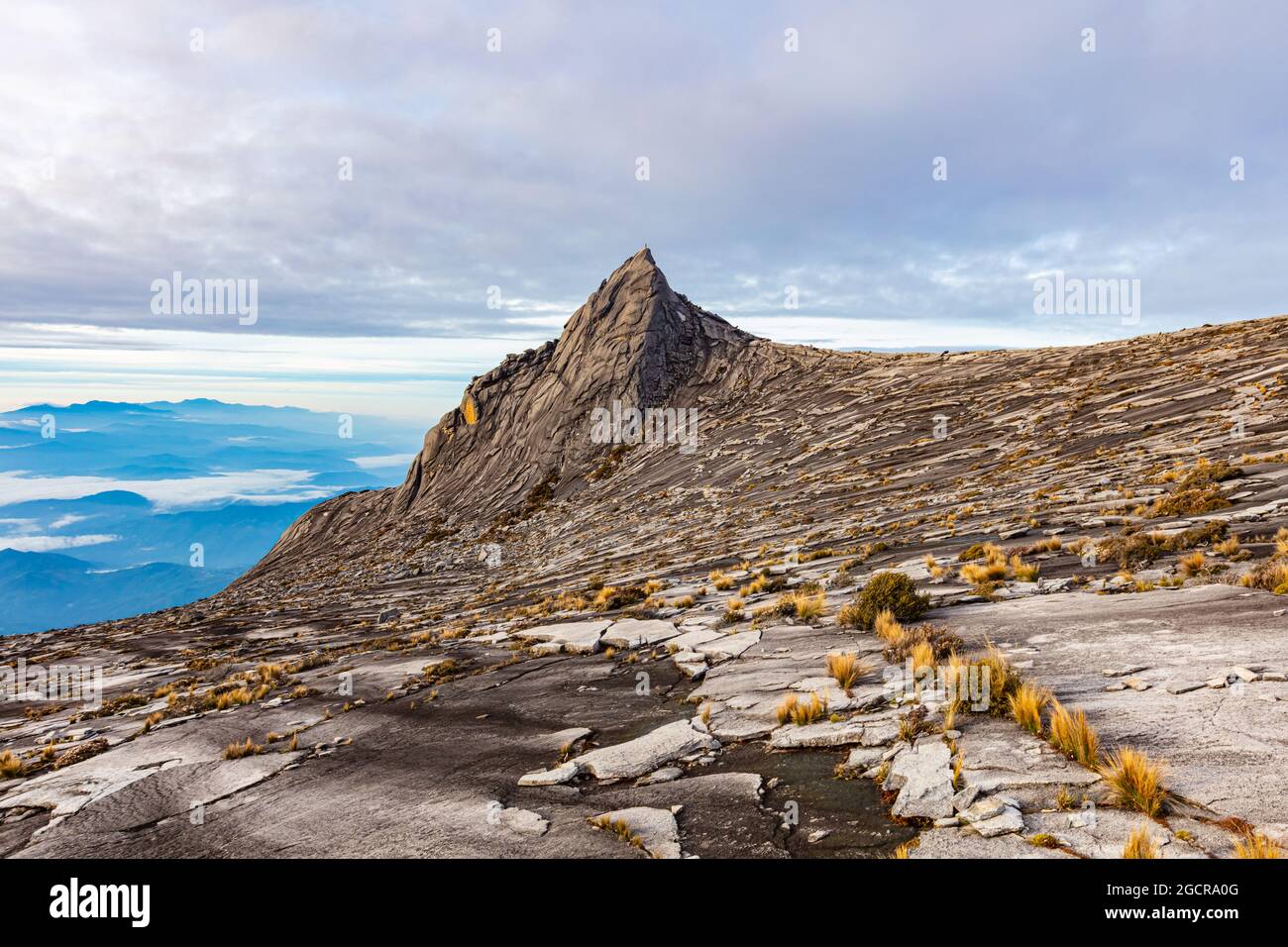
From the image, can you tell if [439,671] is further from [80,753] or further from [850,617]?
[850,617]

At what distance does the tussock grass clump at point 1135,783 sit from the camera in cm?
550

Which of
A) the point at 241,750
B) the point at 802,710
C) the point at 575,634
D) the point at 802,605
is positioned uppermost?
the point at 802,605

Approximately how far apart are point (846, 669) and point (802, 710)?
144 centimetres

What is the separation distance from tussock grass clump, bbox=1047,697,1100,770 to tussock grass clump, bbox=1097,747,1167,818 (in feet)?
1.09

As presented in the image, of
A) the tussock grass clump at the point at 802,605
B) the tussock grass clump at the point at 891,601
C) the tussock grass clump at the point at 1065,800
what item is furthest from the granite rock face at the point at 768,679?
the tussock grass clump at the point at 891,601

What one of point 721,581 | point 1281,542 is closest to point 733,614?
point 721,581

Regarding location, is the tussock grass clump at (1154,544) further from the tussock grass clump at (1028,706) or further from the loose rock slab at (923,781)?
the loose rock slab at (923,781)

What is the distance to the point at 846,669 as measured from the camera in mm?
9906

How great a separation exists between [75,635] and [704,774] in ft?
137

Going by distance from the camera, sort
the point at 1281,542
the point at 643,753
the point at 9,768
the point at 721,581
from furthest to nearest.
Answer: the point at 721,581 < the point at 1281,542 < the point at 9,768 < the point at 643,753

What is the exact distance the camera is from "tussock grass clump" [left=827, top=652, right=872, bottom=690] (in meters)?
9.77

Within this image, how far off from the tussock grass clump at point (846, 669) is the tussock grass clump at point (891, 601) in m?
2.55

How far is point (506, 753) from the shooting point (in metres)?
9.55
